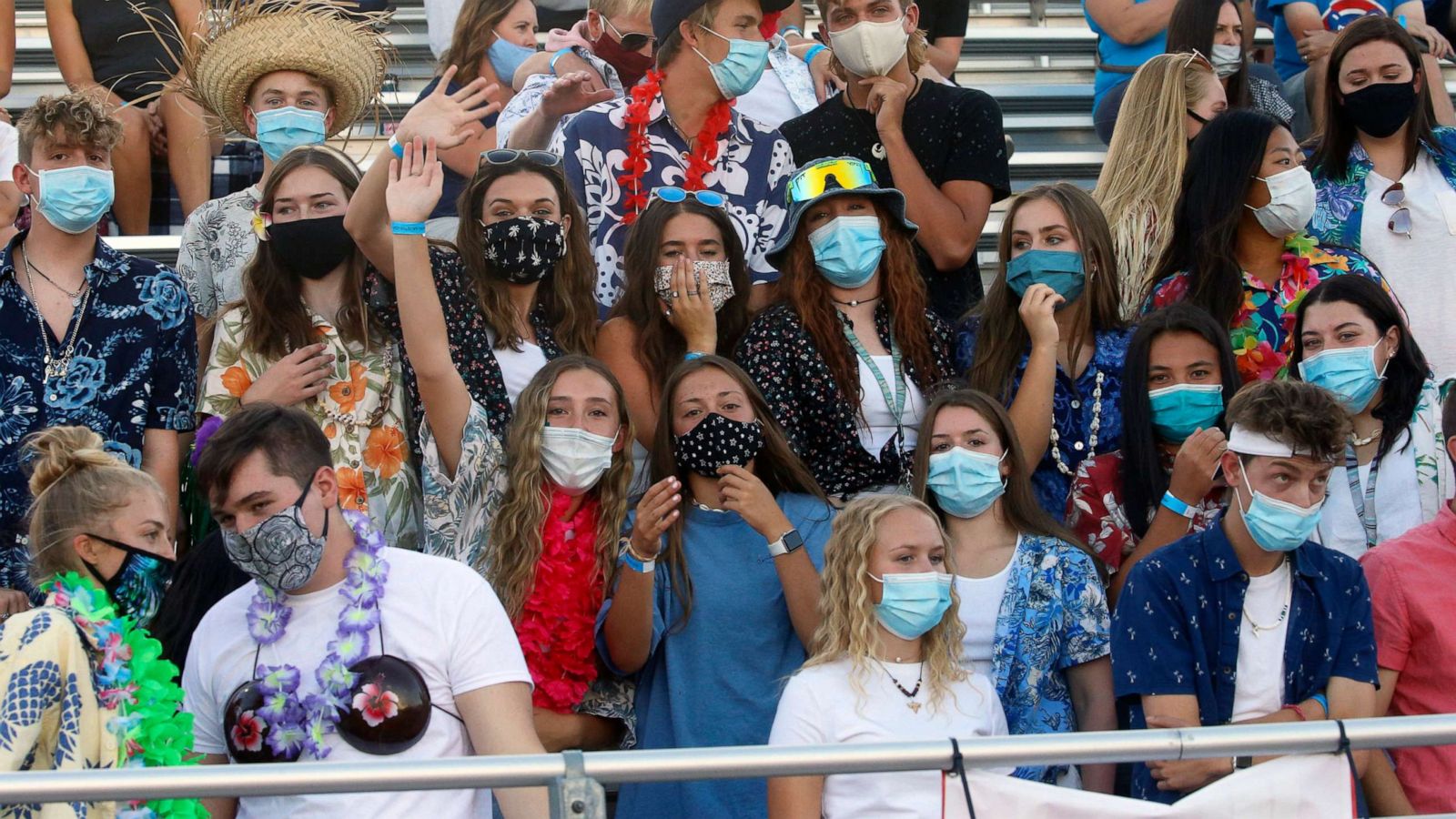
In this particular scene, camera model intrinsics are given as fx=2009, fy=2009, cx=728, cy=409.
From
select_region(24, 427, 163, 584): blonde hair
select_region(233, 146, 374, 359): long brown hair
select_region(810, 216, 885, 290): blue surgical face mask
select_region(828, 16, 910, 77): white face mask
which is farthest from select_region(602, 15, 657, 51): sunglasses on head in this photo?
select_region(24, 427, 163, 584): blonde hair

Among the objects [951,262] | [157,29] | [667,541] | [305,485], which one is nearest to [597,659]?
[667,541]

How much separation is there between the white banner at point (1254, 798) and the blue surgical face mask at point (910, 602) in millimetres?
1135

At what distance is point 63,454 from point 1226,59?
14.0 ft

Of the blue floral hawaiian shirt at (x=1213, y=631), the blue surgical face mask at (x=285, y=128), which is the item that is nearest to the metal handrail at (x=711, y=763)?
the blue floral hawaiian shirt at (x=1213, y=631)

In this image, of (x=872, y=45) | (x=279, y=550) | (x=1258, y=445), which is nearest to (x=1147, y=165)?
(x=872, y=45)

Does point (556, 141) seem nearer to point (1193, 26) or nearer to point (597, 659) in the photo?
point (597, 659)

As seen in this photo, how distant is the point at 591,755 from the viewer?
3215 mm

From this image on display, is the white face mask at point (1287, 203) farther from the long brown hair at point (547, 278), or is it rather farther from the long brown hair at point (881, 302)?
the long brown hair at point (547, 278)

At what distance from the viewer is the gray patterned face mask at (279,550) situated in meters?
4.14

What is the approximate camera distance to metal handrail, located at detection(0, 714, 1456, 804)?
3.11 meters

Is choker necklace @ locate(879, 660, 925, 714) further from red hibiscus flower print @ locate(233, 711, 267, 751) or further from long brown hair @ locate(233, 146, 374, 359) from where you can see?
long brown hair @ locate(233, 146, 374, 359)

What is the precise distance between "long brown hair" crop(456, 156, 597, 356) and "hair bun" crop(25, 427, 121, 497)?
1238 millimetres

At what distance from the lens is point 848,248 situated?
18.4 ft

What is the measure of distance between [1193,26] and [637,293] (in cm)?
245
